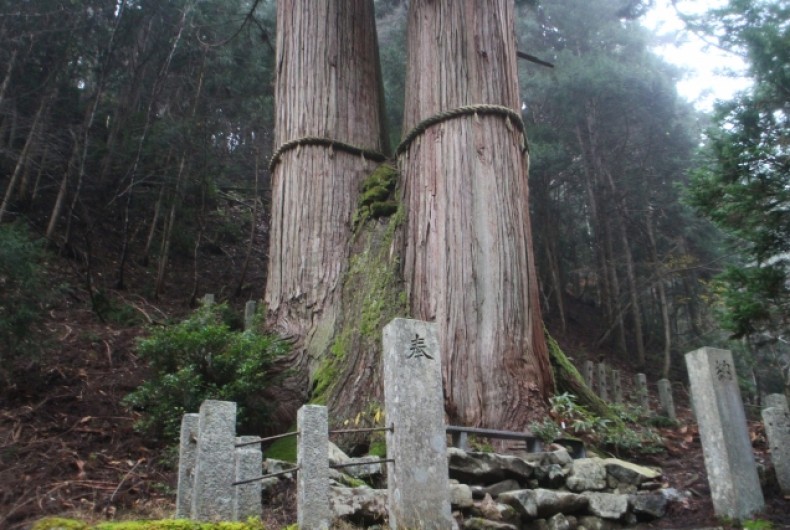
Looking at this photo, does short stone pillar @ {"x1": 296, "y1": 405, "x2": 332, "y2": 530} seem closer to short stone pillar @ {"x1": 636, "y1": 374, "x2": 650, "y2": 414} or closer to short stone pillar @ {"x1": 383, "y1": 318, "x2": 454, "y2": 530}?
short stone pillar @ {"x1": 383, "y1": 318, "x2": 454, "y2": 530}

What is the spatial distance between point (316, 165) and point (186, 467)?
4266mm

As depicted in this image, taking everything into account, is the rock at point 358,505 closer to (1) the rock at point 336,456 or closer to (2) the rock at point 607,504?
(1) the rock at point 336,456

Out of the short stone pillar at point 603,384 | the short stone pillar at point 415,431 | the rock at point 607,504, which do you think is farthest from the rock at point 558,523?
the short stone pillar at point 603,384

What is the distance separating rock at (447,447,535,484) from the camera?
14.4 feet

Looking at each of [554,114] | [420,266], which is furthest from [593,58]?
[420,266]

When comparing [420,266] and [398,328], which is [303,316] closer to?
[420,266]

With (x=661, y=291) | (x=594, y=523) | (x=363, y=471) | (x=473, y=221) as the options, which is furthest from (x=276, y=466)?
(x=661, y=291)

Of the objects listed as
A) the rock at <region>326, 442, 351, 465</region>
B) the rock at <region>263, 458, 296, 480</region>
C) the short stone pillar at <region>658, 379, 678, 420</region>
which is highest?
the short stone pillar at <region>658, 379, 678, 420</region>

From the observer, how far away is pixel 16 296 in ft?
19.4

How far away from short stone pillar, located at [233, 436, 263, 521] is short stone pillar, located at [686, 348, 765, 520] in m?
2.93

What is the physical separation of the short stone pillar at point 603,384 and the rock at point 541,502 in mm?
6389

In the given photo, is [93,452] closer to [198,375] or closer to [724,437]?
[198,375]

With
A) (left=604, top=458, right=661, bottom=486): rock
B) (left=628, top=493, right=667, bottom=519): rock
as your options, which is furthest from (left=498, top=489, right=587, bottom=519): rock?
(left=604, top=458, right=661, bottom=486): rock

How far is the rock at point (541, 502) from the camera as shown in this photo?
13.6 ft
